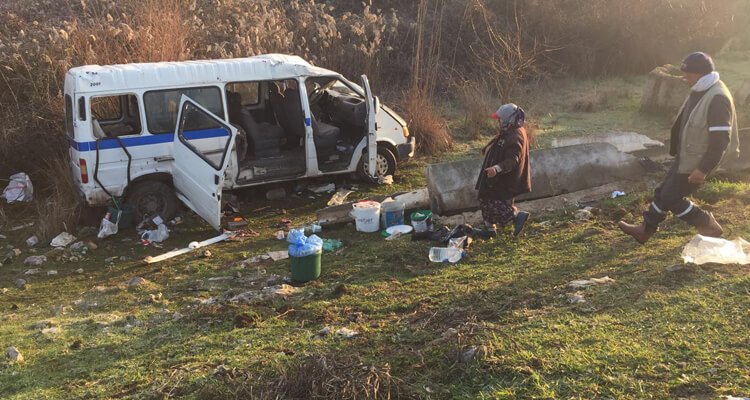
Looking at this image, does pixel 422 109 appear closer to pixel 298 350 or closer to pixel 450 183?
pixel 450 183

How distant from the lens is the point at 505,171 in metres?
6.58

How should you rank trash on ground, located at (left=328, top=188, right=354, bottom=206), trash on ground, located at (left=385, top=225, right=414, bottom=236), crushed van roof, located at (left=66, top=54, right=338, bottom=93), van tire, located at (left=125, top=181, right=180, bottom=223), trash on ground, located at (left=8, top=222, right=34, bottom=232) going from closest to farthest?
trash on ground, located at (left=385, top=225, right=414, bottom=236) < crushed van roof, located at (left=66, top=54, right=338, bottom=93) < van tire, located at (left=125, top=181, right=180, bottom=223) < trash on ground, located at (left=8, top=222, right=34, bottom=232) < trash on ground, located at (left=328, top=188, right=354, bottom=206)

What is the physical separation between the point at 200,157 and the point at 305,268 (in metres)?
2.49

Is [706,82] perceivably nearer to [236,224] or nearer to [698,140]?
[698,140]

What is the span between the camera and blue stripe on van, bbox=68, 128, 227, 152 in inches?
318

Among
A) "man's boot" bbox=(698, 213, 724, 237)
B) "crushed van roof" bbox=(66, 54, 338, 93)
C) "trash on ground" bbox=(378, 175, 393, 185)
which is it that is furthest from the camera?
"trash on ground" bbox=(378, 175, 393, 185)

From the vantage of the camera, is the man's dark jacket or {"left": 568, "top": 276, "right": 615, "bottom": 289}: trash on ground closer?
{"left": 568, "top": 276, "right": 615, "bottom": 289}: trash on ground

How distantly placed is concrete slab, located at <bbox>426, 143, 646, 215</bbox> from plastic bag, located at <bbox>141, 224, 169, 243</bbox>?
11.4 ft

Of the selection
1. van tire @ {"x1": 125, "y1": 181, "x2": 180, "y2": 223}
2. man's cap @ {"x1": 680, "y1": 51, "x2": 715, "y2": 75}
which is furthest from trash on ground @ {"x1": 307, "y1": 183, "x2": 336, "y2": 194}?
man's cap @ {"x1": 680, "y1": 51, "x2": 715, "y2": 75}

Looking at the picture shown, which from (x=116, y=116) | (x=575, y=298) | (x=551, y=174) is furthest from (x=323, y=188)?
(x=575, y=298)

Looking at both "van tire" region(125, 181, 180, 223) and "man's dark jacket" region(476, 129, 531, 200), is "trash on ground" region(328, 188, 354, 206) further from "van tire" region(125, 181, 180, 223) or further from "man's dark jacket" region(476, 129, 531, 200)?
"man's dark jacket" region(476, 129, 531, 200)

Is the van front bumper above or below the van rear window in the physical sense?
below

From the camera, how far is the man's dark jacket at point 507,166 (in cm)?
658

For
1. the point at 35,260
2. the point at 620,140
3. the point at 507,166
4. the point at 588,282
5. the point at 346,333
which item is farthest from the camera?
the point at 620,140
